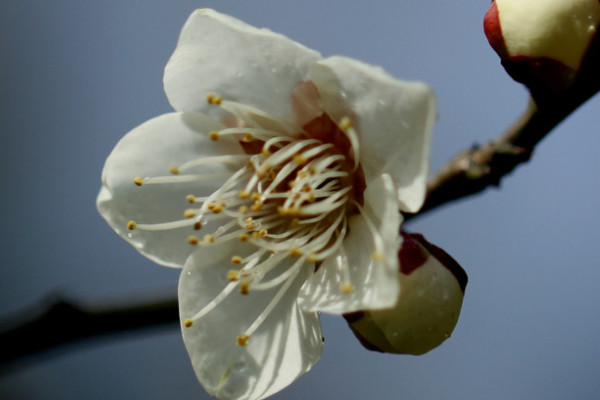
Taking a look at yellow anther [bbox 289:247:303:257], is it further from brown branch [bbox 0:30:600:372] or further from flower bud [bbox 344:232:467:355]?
brown branch [bbox 0:30:600:372]

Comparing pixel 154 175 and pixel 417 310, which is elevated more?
pixel 154 175

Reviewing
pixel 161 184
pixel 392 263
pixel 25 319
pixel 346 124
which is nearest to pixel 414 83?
pixel 346 124

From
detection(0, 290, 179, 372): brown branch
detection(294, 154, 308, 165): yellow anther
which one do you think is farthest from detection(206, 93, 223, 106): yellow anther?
detection(0, 290, 179, 372): brown branch

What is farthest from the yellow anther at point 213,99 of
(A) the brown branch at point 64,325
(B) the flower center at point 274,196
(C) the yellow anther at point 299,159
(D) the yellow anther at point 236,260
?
(A) the brown branch at point 64,325

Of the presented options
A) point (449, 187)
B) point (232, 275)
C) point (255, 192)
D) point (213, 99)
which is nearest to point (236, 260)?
point (232, 275)

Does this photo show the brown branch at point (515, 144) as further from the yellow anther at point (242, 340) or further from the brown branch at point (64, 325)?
the brown branch at point (64, 325)

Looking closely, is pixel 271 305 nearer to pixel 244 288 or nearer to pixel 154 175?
pixel 244 288

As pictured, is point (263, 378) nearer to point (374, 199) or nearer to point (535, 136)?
point (374, 199)
